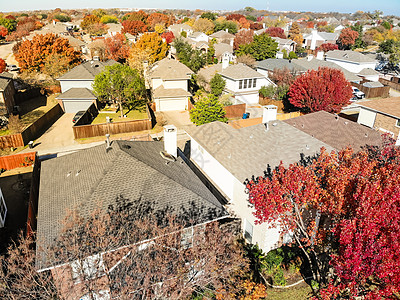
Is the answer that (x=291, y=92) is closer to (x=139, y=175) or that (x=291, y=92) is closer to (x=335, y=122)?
(x=335, y=122)

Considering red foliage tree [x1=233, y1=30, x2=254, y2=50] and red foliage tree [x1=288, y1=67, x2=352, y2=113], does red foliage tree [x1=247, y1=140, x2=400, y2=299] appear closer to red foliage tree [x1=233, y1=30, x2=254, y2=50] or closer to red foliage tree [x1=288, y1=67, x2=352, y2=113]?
red foliage tree [x1=288, y1=67, x2=352, y2=113]

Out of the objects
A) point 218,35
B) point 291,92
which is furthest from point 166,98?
point 218,35

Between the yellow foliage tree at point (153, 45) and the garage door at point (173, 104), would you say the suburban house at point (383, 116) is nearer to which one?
the garage door at point (173, 104)

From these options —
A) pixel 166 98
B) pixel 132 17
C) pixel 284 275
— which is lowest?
pixel 284 275

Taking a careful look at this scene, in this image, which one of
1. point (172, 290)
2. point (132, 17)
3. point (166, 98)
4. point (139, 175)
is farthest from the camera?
point (132, 17)

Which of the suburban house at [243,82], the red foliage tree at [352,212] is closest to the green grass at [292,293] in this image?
the red foliage tree at [352,212]

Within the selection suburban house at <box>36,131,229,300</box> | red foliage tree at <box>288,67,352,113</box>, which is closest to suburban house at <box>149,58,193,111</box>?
red foliage tree at <box>288,67,352,113</box>

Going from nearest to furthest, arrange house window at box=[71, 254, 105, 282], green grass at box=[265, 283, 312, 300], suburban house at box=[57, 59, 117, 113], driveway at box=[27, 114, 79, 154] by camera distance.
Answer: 1. house window at box=[71, 254, 105, 282]
2. green grass at box=[265, 283, 312, 300]
3. driveway at box=[27, 114, 79, 154]
4. suburban house at box=[57, 59, 117, 113]
